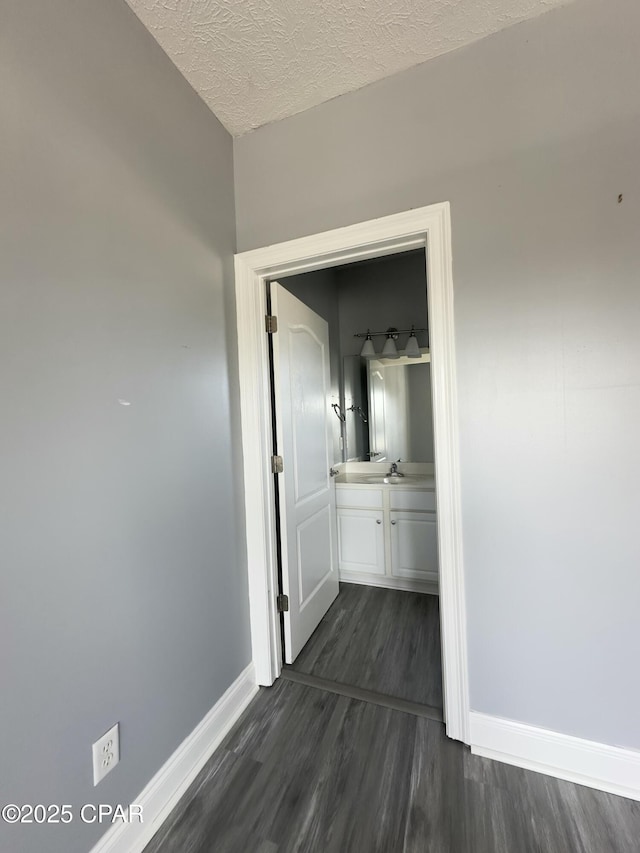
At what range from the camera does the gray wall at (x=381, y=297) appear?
298cm

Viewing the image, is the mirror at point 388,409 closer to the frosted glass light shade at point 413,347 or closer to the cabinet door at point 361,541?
the frosted glass light shade at point 413,347

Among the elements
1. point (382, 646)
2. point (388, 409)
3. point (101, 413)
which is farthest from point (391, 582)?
point (101, 413)

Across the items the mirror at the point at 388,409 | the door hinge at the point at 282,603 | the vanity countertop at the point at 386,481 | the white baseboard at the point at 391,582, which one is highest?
the mirror at the point at 388,409

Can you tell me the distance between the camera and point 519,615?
1291 millimetres

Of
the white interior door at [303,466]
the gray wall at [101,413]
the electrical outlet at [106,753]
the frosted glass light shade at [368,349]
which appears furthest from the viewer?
the frosted glass light shade at [368,349]

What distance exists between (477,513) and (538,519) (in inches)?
7.9

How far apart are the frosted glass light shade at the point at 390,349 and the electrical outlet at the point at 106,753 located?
2751mm

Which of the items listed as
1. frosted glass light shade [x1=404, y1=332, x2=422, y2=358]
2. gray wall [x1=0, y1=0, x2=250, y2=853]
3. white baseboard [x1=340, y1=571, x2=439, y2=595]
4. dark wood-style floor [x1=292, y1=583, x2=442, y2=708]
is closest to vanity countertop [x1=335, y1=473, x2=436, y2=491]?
white baseboard [x1=340, y1=571, x2=439, y2=595]

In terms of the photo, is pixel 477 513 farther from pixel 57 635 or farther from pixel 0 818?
pixel 0 818

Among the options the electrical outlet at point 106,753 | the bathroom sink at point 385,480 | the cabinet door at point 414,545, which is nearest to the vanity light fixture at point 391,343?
the bathroom sink at point 385,480

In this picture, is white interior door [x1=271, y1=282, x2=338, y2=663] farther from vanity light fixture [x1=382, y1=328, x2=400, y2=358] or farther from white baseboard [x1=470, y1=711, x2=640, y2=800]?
white baseboard [x1=470, y1=711, x2=640, y2=800]

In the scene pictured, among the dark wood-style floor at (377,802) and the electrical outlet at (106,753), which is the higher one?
the electrical outlet at (106,753)

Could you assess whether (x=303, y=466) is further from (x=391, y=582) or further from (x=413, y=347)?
(x=413, y=347)

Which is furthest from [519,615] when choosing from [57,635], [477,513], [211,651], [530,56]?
[530,56]
